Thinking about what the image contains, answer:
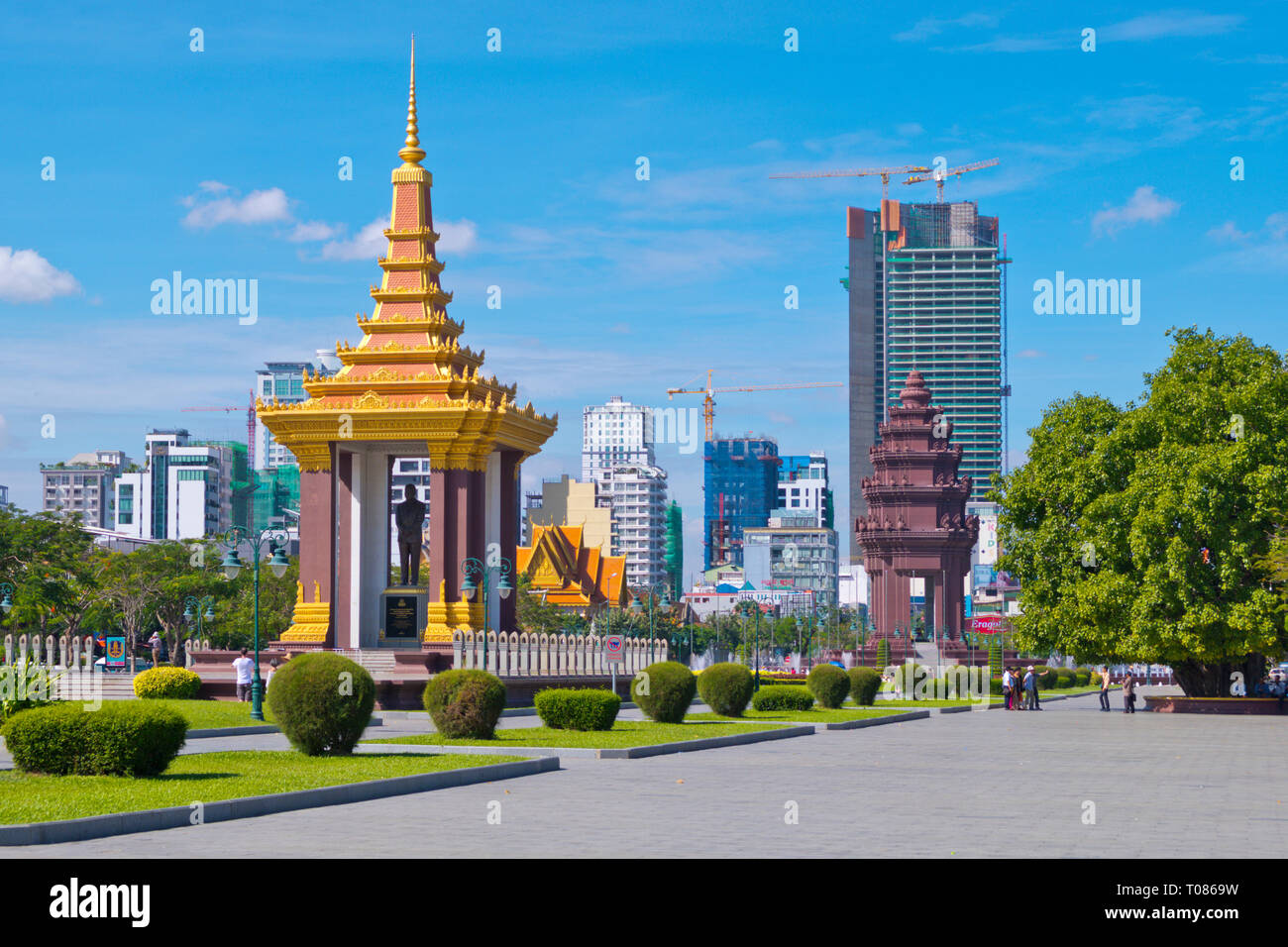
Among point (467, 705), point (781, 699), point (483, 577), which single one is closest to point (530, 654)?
point (483, 577)

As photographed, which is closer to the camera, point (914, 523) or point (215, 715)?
point (215, 715)

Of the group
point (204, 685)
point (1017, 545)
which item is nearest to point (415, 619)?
point (204, 685)

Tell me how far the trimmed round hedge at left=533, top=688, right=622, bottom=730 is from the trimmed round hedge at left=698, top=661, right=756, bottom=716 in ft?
27.3

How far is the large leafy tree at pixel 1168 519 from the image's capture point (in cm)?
5016

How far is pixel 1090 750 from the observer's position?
32.6m

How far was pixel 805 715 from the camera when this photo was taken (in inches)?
1703

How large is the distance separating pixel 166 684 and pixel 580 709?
13.6 m

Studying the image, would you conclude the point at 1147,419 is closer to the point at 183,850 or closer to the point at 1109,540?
the point at 1109,540

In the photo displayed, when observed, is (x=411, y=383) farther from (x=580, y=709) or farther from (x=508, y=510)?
(x=580, y=709)

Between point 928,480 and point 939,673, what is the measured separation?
28398 mm

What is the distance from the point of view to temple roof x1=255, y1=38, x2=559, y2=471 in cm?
4888

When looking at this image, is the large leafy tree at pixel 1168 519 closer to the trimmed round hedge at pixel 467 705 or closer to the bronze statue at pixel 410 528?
the bronze statue at pixel 410 528

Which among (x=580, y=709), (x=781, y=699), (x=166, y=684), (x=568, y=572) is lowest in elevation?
(x=781, y=699)
